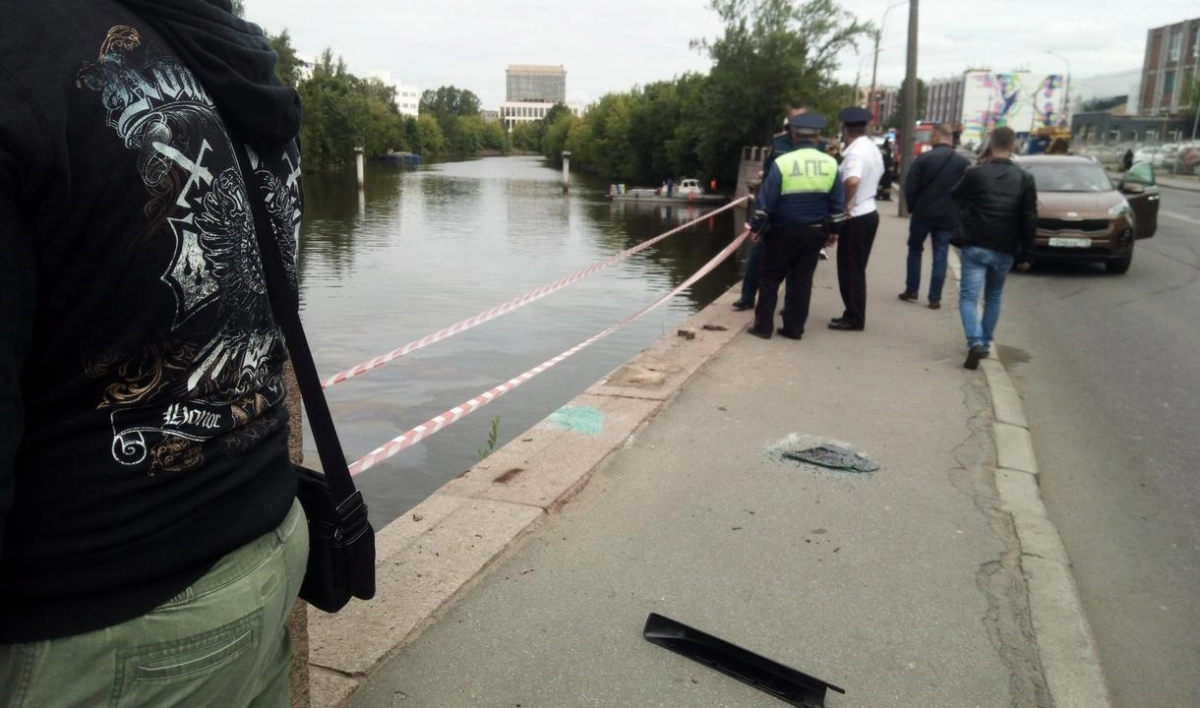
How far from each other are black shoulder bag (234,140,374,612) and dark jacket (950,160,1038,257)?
6921 mm

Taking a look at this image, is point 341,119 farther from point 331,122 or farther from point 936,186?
point 936,186

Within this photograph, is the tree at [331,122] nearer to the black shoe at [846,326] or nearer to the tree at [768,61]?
the tree at [768,61]

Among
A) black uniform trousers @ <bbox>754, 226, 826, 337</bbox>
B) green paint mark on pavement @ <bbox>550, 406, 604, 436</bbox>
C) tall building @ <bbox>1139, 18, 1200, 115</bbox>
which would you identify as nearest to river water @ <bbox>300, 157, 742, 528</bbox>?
green paint mark on pavement @ <bbox>550, 406, 604, 436</bbox>

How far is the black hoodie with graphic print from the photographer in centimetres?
111

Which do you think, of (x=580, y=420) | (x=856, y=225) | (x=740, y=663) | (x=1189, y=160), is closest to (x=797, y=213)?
(x=856, y=225)

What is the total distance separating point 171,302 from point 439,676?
2020 millimetres

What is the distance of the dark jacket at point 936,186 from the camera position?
33.4 feet

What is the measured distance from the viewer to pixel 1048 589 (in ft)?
12.3

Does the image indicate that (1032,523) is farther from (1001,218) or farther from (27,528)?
(27,528)

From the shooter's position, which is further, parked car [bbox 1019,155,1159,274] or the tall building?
the tall building

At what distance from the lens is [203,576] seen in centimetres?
133

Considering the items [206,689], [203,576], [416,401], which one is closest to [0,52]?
[203,576]

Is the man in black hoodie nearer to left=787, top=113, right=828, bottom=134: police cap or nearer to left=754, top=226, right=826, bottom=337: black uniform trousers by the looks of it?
left=754, top=226, right=826, bottom=337: black uniform trousers

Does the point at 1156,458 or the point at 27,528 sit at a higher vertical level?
the point at 27,528
